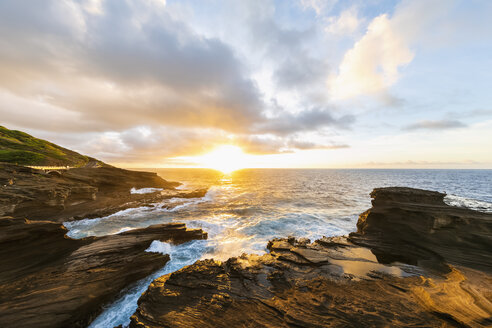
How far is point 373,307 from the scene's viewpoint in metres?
7.71

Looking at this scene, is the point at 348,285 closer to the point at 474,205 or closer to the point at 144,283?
the point at 144,283

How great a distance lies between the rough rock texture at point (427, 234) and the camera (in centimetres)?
1195

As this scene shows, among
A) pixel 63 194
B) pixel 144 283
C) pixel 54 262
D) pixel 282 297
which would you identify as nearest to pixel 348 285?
pixel 282 297

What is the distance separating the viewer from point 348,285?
30.7 feet

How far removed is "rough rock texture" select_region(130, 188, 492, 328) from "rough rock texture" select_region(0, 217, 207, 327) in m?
4.40

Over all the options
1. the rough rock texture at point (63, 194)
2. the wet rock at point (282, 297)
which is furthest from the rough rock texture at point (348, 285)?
the rough rock texture at point (63, 194)

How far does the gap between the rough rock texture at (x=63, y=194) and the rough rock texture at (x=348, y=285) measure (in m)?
24.5

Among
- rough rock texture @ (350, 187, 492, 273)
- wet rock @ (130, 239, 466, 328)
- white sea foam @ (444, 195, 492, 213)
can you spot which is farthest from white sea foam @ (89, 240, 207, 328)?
white sea foam @ (444, 195, 492, 213)

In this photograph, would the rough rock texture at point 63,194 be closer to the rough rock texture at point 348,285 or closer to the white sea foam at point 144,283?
the white sea foam at point 144,283

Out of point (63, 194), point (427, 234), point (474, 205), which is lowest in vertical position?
point (474, 205)

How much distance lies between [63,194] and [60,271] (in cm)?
2099

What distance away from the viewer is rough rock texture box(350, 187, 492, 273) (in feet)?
39.2

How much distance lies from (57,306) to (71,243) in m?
7.03

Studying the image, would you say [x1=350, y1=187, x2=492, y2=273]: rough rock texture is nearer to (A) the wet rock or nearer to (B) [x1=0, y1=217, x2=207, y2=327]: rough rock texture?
(A) the wet rock
